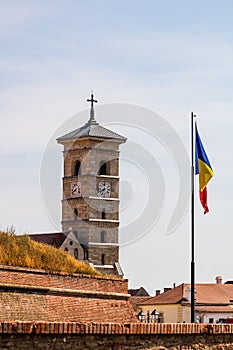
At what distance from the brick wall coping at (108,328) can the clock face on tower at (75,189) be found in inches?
2522

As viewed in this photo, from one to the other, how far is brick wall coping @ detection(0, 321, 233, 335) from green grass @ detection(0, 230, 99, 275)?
10.0 metres

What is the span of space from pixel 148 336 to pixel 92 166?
64.5 metres

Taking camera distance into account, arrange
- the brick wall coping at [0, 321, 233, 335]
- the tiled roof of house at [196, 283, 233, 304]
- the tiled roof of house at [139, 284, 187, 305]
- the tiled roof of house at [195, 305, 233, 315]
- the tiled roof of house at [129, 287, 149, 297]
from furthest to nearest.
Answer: the tiled roof of house at [129, 287, 149, 297] → the tiled roof of house at [196, 283, 233, 304] → the tiled roof of house at [139, 284, 187, 305] → the tiled roof of house at [195, 305, 233, 315] → the brick wall coping at [0, 321, 233, 335]

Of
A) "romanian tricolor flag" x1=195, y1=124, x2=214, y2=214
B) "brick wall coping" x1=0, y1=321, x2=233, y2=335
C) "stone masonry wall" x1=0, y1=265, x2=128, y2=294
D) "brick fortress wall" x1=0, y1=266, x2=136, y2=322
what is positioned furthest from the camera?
"romanian tricolor flag" x1=195, y1=124, x2=214, y2=214

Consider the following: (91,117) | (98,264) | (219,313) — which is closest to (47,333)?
(219,313)

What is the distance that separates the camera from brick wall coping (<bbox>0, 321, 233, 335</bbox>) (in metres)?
9.77

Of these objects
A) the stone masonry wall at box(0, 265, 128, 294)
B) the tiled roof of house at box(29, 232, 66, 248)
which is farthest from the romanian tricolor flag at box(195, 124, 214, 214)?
the tiled roof of house at box(29, 232, 66, 248)

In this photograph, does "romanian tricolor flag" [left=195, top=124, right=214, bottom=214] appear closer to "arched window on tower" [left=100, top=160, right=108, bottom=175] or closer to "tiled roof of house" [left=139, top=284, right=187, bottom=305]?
"tiled roof of house" [left=139, top=284, right=187, bottom=305]

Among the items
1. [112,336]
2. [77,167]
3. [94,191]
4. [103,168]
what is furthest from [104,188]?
[112,336]

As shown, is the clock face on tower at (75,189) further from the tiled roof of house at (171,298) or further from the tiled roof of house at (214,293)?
the tiled roof of house at (171,298)

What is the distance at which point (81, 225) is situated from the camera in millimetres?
75250

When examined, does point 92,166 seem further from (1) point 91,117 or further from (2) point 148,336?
(2) point 148,336

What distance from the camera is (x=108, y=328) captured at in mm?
10836

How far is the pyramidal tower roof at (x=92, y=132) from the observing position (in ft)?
247
